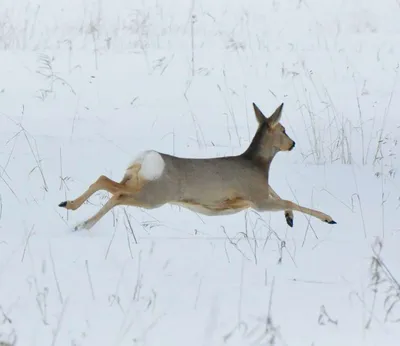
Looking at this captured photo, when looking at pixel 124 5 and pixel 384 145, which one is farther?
pixel 124 5

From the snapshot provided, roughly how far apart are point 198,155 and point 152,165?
228cm

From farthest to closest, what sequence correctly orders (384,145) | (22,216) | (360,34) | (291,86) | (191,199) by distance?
(360,34), (291,86), (384,145), (22,216), (191,199)

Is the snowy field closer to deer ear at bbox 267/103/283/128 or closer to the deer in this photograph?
the deer

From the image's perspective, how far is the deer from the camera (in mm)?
4688

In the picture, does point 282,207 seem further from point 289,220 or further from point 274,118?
point 274,118

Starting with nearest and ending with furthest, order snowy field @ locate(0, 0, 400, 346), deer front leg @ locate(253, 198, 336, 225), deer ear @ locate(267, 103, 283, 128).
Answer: snowy field @ locate(0, 0, 400, 346) < deer front leg @ locate(253, 198, 336, 225) < deer ear @ locate(267, 103, 283, 128)

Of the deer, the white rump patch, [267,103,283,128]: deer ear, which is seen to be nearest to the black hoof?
the deer

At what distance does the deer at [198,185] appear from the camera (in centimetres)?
469

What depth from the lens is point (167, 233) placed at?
16.2ft

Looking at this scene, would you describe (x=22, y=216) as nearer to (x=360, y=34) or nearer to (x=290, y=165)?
(x=290, y=165)

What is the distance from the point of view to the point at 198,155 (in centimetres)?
692

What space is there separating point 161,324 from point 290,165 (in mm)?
3448

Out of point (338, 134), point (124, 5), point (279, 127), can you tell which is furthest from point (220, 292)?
point (124, 5)

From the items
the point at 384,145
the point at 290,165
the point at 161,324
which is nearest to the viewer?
the point at 161,324
